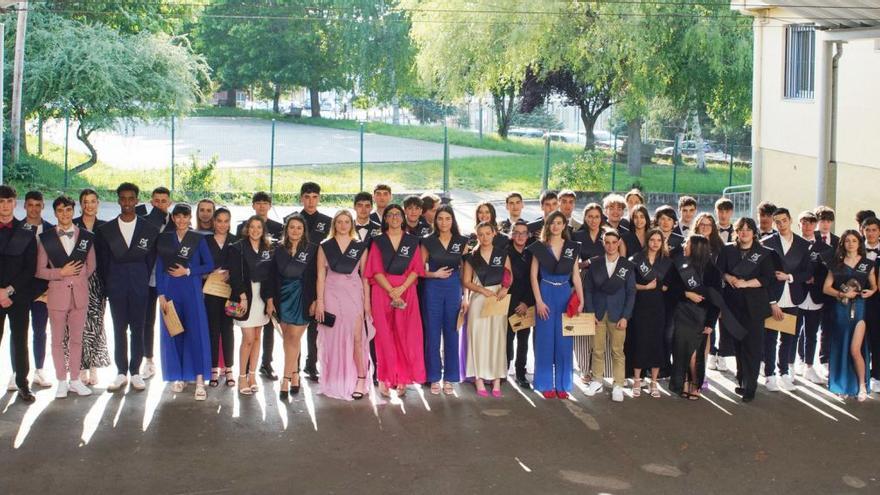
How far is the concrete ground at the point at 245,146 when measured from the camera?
110 ft

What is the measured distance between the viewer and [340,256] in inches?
392

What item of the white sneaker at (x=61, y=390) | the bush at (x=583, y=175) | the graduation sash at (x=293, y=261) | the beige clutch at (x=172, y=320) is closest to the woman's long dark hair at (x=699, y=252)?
the graduation sash at (x=293, y=261)

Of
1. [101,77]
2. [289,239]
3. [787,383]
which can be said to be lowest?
[787,383]

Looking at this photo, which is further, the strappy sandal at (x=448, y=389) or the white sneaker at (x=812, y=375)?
the white sneaker at (x=812, y=375)

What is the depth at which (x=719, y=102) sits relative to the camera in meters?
33.2

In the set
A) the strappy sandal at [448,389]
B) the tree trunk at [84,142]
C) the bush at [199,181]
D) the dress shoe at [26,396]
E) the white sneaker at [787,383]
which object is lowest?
the dress shoe at [26,396]

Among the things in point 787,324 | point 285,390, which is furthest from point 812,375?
point 285,390

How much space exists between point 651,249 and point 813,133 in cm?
936

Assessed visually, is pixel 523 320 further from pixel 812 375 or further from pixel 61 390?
pixel 61 390

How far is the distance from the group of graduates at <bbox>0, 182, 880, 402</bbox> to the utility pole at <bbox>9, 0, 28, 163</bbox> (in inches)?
677

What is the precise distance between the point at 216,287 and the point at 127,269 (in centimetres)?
78

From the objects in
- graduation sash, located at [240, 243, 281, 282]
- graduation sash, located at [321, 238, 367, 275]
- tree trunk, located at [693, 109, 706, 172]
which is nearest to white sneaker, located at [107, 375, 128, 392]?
graduation sash, located at [240, 243, 281, 282]

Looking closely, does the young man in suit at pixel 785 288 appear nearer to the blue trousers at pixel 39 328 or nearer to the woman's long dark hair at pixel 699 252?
the woman's long dark hair at pixel 699 252

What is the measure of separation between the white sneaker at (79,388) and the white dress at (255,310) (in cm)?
142
